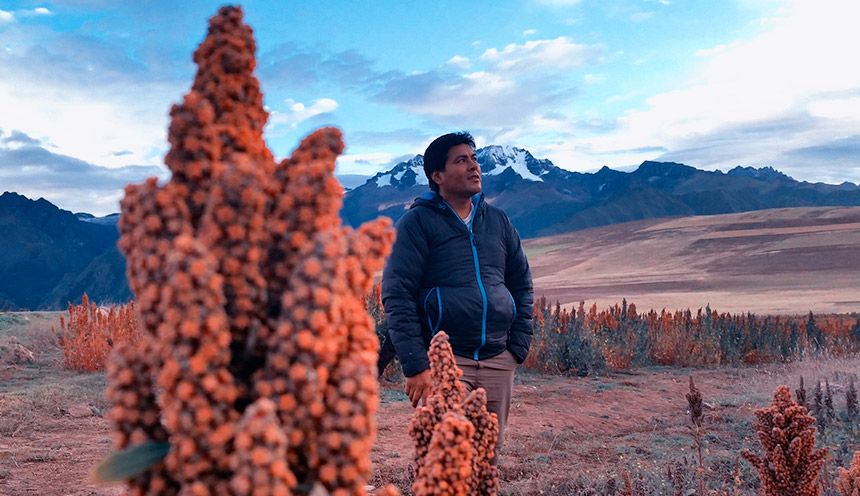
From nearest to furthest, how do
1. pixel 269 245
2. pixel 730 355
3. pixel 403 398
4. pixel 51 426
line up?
1. pixel 269 245
2. pixel 51 426
3. pixel 403 398
4. pixel 730 355

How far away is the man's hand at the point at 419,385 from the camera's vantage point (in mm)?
3496

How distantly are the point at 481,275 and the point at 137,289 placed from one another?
2.82 meters

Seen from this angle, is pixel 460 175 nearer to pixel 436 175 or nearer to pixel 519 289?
pixel 436 175

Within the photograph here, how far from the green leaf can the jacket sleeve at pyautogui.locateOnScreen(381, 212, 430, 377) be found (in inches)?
98.3

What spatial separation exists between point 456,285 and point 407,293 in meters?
0.31

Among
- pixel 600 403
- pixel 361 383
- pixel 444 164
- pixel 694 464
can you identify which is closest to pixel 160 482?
pixel 361 383

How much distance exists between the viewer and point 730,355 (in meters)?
14.1

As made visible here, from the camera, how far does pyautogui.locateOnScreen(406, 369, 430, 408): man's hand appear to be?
3496 mm

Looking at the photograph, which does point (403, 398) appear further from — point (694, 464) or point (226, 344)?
point (226, 344)

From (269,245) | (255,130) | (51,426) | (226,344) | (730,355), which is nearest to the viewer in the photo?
(226,344)

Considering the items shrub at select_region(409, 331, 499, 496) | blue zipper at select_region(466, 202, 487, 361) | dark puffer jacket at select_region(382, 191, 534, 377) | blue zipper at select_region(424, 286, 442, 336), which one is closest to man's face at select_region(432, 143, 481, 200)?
dark puffer jacket at select_region(382, 191, 534, 377)

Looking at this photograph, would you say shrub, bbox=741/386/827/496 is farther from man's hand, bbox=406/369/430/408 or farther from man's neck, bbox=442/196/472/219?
man's neck, bbox=442/196/472/219

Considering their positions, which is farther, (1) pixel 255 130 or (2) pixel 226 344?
(1) pixel 255 130

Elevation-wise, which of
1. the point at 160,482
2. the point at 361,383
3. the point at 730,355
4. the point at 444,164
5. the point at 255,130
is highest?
the point at 444,164
